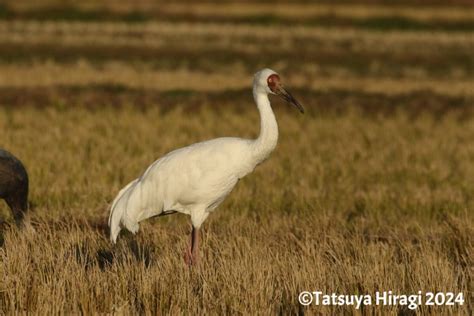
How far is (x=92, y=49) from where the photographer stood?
36.3m

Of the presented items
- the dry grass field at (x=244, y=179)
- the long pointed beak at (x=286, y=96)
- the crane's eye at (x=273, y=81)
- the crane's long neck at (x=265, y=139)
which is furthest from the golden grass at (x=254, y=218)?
the crane's eye at (x=273, y=81)

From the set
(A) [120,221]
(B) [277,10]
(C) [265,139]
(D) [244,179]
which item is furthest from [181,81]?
(B) [277,10]

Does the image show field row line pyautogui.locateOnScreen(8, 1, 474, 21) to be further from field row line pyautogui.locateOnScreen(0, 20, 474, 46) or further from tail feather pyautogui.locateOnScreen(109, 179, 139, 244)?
tail feather pyautogui.locateOnScreen(109, 179, 139, 244)

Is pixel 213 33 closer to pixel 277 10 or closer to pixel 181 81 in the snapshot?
pixel 277 10

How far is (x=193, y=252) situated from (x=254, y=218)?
93.3 inches

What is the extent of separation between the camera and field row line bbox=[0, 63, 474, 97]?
2427cm

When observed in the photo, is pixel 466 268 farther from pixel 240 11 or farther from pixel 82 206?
pixel 240 11

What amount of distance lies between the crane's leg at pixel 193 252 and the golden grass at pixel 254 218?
135 mm

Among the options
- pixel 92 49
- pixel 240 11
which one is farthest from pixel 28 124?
pixel 240 11

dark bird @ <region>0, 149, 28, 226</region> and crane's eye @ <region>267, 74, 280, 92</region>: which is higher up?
crane's eye @ <region>267, 74, 280, 92</region>

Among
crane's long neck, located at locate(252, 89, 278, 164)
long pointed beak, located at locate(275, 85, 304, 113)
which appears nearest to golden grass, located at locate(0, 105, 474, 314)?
crane's long neck, located at locate(252, 89, 278, 164)

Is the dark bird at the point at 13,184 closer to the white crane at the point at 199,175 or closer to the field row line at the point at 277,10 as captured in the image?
the white crane at the point at 199,175

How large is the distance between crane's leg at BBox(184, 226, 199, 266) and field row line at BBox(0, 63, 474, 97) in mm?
15395

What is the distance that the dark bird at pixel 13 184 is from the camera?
9742 mm
